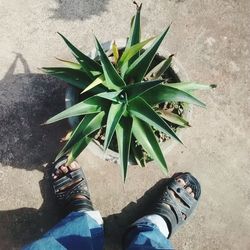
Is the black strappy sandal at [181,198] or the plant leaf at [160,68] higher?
the plant leaf at [160,68]

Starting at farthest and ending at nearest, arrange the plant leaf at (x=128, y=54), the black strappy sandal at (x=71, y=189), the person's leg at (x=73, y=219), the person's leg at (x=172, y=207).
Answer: the black strappy sandal at (x=71, y=189), the person's leg at (x=172, y=207), the person's leg at (x=73, y=219), the plant leaf at (x=128, y=54)

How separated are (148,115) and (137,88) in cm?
15

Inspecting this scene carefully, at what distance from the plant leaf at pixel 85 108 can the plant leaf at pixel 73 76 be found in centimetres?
14

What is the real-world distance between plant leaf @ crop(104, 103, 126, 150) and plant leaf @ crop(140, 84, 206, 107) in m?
0.13

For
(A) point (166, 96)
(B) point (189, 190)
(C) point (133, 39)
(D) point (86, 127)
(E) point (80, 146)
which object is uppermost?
(C) point (133, 39)

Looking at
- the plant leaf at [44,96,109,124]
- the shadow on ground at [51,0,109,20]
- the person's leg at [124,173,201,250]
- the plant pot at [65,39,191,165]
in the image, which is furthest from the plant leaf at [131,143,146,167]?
the shadow on ground at [51,0,109,20]

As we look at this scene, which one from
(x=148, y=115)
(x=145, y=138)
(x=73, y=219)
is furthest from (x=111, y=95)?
(x=73, y=219)

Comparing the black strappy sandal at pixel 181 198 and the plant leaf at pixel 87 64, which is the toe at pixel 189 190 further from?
the plant leaf at pixel 87 64

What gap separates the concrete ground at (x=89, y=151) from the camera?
328cm

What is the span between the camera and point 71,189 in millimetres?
3311

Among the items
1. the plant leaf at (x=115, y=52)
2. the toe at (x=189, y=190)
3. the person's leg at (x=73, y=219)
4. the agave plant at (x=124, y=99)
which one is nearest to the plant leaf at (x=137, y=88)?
the agave plant at (x=124, y=99)

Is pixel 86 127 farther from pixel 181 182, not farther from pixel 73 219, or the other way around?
pixel 181 182

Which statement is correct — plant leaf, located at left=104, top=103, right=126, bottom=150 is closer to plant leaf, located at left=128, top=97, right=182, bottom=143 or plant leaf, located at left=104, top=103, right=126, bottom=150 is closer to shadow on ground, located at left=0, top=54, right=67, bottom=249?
plant leaf, located at left=128, top=97, right=182, bottom=143

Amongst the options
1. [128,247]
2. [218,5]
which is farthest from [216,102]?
[128,247]
